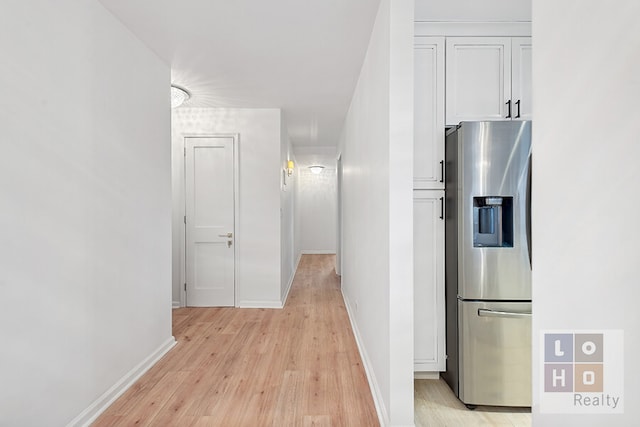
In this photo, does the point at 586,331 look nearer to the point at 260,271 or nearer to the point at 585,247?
the point at 585,247

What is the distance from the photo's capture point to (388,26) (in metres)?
1.80

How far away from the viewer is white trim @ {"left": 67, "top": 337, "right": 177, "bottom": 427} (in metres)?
1.93

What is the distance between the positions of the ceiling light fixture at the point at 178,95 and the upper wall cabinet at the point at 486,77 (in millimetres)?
2702

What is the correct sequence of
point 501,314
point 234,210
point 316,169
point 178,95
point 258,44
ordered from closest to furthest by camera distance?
point 501,314, point 258,44, point 178,95, point 234,210, point 316,169

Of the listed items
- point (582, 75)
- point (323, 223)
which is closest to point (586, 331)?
point (582, 75)

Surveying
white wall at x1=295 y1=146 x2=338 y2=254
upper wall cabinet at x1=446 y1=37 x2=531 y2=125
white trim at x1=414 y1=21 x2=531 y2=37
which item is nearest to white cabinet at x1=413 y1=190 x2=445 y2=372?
upper wall cabinet at x1=446 y1=37 x2=531 y2=125

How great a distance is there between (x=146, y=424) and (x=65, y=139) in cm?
168

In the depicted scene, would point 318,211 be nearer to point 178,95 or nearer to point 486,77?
point 178,95

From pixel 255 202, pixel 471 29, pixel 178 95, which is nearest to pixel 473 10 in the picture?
pixel 471 29

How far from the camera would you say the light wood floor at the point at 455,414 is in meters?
1.99

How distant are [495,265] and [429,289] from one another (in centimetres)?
46

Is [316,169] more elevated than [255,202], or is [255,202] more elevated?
[316,169]

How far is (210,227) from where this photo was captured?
4414mm
